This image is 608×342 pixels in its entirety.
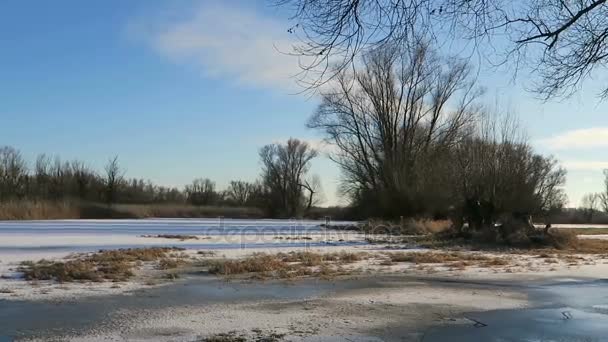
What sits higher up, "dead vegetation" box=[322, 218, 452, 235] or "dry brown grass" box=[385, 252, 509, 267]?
"dead vegetation" box=[322, 218, 452, 235]

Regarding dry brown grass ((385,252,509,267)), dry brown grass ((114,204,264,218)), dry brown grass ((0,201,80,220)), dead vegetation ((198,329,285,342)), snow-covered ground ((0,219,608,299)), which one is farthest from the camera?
dry brown grass ((114,204,264,218))

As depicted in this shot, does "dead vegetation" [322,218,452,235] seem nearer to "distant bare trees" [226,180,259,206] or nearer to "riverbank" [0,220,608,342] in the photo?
"riverbank" [0,220,608,342]

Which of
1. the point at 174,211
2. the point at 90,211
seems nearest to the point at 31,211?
the point at 90,211

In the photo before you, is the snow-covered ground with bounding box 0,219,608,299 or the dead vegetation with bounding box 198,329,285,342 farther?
the snow-covered ground with bounding box 0,219,608,299

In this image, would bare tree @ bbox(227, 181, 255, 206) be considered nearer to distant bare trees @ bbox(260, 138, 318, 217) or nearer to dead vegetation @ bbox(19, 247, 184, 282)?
distant bare trees @ bbox(260, 138, 318, 217)

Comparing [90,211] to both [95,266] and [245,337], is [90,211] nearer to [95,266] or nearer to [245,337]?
[95,266]

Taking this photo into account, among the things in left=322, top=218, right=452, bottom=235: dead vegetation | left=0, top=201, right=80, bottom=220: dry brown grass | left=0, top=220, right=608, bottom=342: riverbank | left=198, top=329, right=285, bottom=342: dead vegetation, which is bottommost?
left=198, top=329, right=285, bottom=342: dead vegetation

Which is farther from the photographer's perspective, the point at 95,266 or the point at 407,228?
the point at 407,228

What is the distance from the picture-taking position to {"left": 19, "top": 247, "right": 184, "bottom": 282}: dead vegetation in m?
12.0

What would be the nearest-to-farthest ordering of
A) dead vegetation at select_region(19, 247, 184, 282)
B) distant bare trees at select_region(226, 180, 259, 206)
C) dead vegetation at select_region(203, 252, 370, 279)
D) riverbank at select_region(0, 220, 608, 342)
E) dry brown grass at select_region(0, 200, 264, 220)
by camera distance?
riverbank at select_region(0, 220, 608, 342) < dead vegetation at select_region(19, 247, 184, 282) < dead vegetation at select_region(203, 252, 370, 279) < dry brown grass at select_region(0, 200, 264, 220) < distant bare trees at select_region(226, 180, 259, 206)

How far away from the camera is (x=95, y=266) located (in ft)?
44.2

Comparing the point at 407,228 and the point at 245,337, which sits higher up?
the point at 407,228

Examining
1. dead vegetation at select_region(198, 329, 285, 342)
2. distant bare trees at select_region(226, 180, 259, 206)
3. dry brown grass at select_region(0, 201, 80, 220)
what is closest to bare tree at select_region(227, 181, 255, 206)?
distant bare trees at select_region(226, 180, 259, 206)

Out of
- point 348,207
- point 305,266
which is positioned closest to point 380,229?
point 305,266
